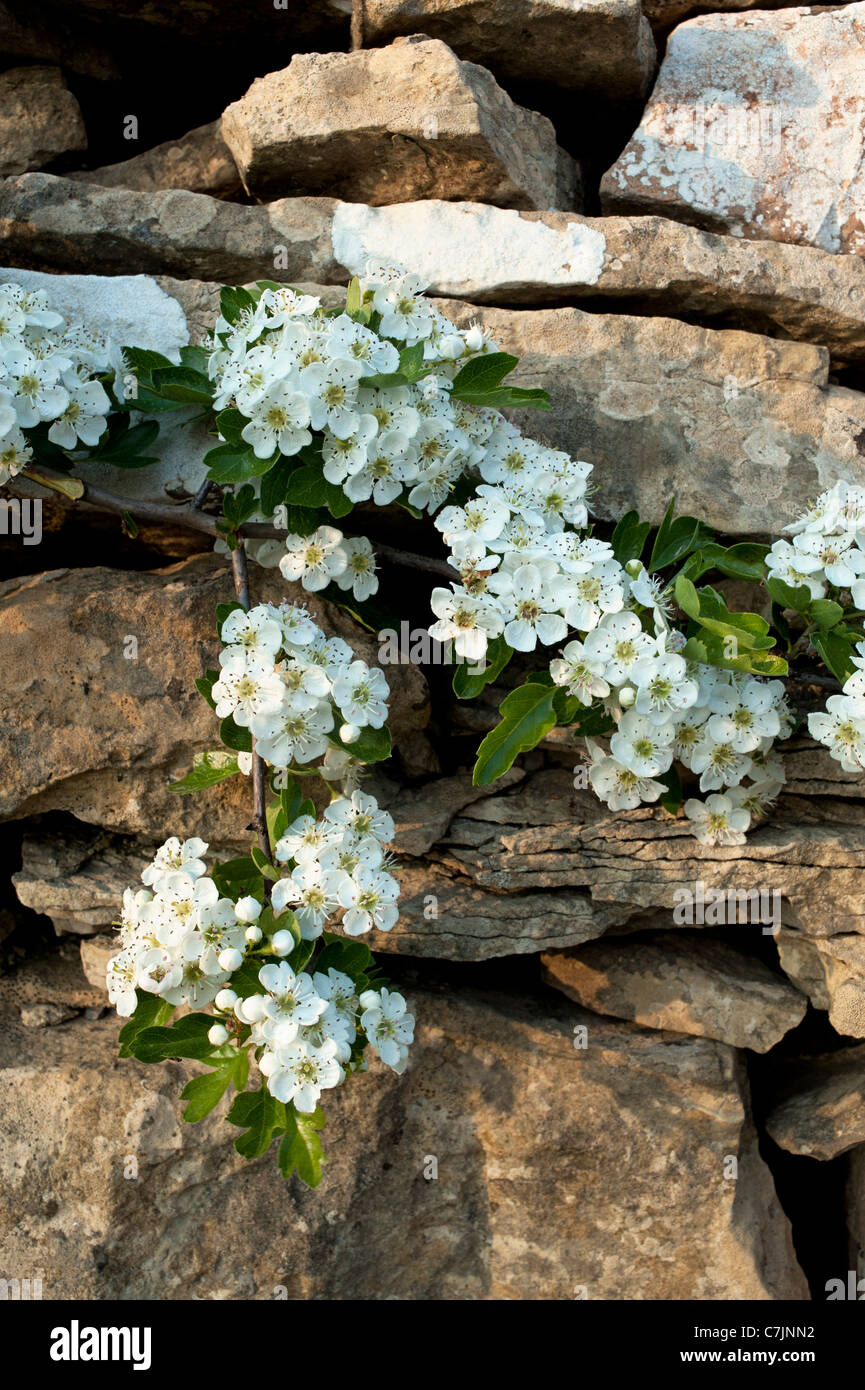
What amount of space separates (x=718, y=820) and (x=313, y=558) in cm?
120

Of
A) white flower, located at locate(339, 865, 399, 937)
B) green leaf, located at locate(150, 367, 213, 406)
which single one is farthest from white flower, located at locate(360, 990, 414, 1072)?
green leaf, located at locate(150, 367, 213, 406)

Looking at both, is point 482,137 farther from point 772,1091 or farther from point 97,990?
point 772,1091

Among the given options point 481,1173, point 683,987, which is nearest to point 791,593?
point 683,987

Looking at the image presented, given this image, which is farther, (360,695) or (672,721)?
(672,721)

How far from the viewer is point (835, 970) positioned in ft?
9.86

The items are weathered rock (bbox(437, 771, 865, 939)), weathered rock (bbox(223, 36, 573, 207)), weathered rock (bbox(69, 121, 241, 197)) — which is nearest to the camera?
weathered rock (bbox(437, 771, 865, 939))

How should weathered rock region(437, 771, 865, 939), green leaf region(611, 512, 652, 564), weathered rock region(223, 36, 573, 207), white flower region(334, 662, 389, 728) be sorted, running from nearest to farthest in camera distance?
white flower region(334, 662, 389, 728) → green leaf region(611, 512, 652, 564) → weathered rock region(437, 771, 865, 939) → weathered rock region(223, 36, 573, 207)

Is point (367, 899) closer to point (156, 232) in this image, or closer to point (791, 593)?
point (791, 593)

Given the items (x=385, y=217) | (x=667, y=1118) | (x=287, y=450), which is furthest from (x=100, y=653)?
(x=667, y=1118)

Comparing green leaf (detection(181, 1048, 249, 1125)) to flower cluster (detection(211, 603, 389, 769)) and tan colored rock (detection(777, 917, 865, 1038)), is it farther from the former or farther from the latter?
tan colored rock (detection(777, 917, 865, 1038))

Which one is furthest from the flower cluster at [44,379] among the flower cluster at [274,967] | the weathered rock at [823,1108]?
the weathered rock at [823,1108]

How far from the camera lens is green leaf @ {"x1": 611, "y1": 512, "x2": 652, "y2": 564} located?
110 inches

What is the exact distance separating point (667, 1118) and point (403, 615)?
1.54 metres

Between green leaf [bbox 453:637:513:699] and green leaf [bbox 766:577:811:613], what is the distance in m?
0.63
